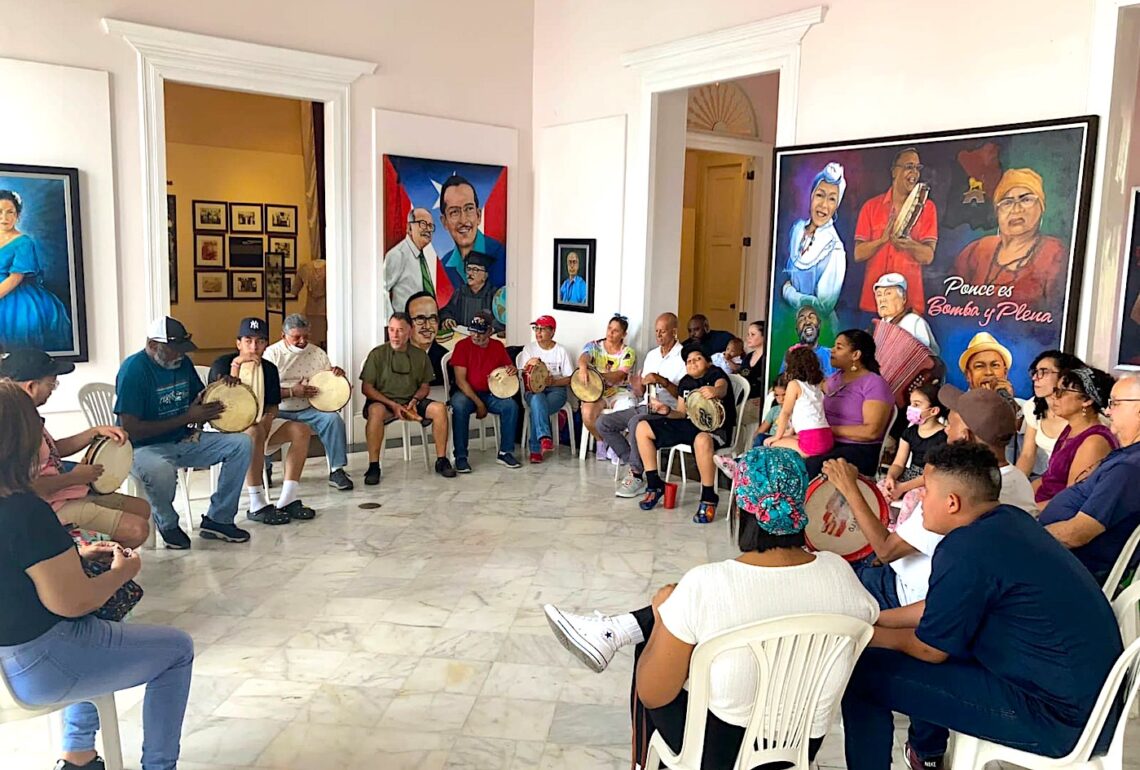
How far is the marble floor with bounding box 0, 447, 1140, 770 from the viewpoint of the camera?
271cm

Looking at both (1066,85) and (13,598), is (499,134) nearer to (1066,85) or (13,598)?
(1066,85)

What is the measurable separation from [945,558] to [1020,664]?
0.29 m

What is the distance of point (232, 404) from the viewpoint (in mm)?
4602

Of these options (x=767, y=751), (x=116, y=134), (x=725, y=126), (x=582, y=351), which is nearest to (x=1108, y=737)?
(x=767, y=751)

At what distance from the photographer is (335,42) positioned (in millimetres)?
6332

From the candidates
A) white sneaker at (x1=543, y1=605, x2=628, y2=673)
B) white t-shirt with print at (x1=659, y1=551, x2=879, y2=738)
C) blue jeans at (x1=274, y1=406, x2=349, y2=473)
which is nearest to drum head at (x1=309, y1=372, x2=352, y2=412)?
blue jeans at (x1=274, y1=406, x2=349, y2=473)

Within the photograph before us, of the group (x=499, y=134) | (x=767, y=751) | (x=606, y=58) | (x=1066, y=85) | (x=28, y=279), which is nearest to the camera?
(x=767, y=751)

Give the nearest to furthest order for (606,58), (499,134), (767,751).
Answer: (767,751)
(606,58)
(499,134)

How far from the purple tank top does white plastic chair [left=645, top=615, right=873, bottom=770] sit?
1.87m

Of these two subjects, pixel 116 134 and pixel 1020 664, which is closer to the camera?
pixel 1020 664

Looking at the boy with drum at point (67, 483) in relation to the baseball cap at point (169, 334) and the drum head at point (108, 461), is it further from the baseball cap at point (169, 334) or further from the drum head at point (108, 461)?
the baseball cap at point (169, 334)

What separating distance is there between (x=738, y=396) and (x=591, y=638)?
3563 mm

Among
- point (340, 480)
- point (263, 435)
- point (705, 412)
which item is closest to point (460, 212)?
point (340, 480)

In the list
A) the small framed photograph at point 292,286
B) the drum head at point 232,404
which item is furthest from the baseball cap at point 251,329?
the small framed photograph at point 292,286
